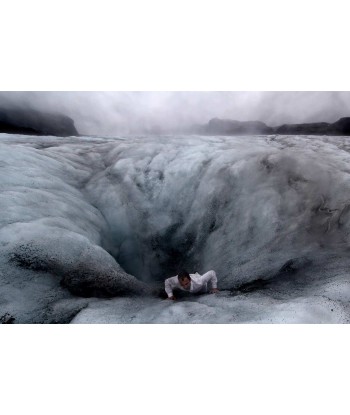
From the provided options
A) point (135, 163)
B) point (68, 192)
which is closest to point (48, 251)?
point (68, 192)

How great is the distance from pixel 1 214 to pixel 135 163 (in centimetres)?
130

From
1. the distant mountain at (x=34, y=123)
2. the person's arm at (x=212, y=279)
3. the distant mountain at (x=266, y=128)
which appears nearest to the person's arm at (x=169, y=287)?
the person's arm at (x=212, y=279)

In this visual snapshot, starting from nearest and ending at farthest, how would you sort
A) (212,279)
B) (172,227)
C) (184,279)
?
(184,279)
(212,279)
(172,227)

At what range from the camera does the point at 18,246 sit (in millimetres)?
2191

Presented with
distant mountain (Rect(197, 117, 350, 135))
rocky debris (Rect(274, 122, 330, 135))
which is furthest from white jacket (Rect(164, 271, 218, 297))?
rocky debris (Rect(274, 122, 330, 135))

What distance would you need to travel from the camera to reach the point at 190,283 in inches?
91.2

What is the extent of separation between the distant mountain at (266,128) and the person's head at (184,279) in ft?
4.49

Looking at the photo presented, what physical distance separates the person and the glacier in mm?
92

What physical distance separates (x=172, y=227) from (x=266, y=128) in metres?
1.16

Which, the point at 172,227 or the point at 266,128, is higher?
the point at 266,128

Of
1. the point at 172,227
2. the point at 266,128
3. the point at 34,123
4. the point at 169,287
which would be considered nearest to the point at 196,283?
the point at 169,287

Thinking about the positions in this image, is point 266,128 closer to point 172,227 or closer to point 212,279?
point 172,227

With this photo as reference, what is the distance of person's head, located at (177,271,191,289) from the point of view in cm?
225

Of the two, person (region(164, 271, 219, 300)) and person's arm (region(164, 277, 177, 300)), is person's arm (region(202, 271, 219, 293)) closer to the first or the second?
person (region(164, 271, 219, 300))
